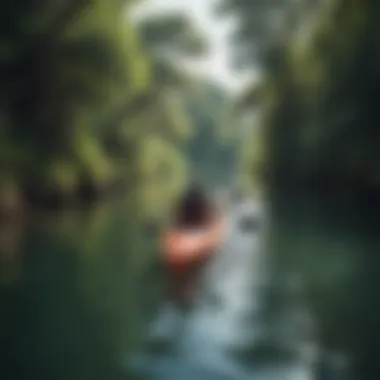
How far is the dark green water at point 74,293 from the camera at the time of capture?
174 cm

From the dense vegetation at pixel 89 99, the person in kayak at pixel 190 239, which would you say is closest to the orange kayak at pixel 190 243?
the person in kayak at pixel 190 239

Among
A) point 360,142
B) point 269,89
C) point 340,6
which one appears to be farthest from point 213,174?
point 340,6

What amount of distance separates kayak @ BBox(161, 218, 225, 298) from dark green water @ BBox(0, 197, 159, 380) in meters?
0.05

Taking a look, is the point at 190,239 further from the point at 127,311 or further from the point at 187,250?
the point at 127,311

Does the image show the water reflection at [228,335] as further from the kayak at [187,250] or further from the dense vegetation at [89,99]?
the dense vegetation at [89,99]

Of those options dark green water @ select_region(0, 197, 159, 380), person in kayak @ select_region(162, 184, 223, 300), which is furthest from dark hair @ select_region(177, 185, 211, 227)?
dark green water @ select_region(0, 197, 159, 380)

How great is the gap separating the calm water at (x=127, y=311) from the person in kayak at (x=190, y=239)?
0.03 meters

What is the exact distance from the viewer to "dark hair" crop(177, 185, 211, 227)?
1.83 meters

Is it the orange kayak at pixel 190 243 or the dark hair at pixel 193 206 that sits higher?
the dark hair at pixel 193 206

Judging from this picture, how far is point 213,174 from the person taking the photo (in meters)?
1.86

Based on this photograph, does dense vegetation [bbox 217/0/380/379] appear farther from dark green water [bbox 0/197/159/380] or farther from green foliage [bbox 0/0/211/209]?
dark green water [bbox 0/197/159/380]

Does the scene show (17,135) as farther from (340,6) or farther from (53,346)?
(340,6)

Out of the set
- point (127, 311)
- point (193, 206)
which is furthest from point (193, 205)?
point (127, 311)

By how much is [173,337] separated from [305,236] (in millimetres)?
414
